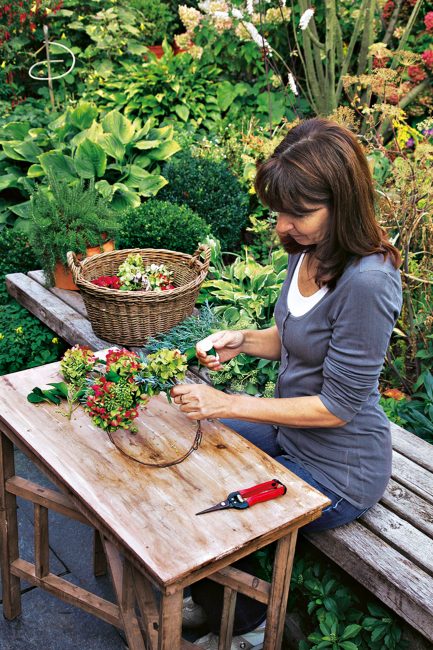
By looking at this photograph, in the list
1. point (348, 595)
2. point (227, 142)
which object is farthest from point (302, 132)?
point (227, 142)

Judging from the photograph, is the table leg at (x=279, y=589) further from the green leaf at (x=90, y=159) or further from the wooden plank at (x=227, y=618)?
the green leaf at (x=90, y=159)

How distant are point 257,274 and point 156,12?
16.5 ft

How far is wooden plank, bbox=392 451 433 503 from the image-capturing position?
A: 93.7 inches

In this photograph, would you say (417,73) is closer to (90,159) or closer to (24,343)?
Result: (90,159)

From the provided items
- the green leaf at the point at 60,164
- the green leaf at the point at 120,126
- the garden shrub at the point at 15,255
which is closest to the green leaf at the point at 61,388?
the garden shrub at the point at 15,255

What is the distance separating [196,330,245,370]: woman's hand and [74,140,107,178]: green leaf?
2.70 m

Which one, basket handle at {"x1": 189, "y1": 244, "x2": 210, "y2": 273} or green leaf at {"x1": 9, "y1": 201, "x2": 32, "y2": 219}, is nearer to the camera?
basket handle at {"x1": 189, "y1": 244, "x2": 210, "y2": 273}

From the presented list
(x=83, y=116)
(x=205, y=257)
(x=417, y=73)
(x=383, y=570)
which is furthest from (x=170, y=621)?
(x=417, y=73)

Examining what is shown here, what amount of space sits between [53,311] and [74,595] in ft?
5.79

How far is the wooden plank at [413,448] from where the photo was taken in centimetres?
257

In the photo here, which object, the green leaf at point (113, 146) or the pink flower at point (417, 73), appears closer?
the green leaf at point (113, 146)

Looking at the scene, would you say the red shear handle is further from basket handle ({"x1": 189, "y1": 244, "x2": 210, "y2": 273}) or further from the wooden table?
basket handle ({"x1": 189, "y1": 244, "x2": 210, "y2": 273})

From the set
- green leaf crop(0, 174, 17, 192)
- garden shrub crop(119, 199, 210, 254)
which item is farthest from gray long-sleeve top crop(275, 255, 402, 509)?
green leaf crop(0, 174, 17, 192)

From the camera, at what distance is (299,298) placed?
2.15m
